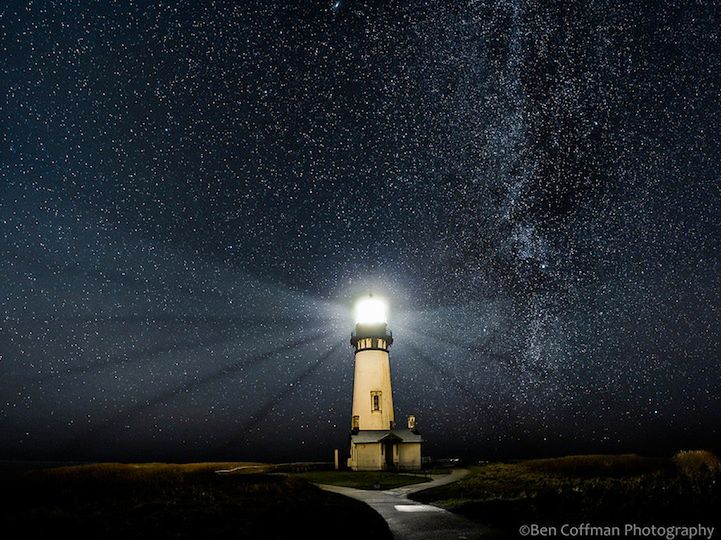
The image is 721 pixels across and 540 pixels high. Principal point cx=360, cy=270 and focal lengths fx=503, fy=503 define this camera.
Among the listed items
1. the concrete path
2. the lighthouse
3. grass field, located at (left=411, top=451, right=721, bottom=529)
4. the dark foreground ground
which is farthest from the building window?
the concrete path

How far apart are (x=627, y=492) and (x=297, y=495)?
9.23 metres

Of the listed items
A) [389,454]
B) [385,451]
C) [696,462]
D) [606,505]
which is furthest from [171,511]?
[389,454]

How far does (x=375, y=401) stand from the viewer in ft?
146

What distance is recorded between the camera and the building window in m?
44.4

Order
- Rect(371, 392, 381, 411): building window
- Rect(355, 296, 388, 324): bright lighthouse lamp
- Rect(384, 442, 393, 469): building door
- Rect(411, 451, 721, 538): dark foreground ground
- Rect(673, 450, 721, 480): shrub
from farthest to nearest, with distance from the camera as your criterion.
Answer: Rect(355, 296, 388, 324): bright lighthouse lamp < Rect(371, 392, 381, 411): building window < Rect(384, 442, 393, 469): building door < Rect(673, 450, 721, 480): shrub < Rect(411, 451, 721, 538): dark foreground ground

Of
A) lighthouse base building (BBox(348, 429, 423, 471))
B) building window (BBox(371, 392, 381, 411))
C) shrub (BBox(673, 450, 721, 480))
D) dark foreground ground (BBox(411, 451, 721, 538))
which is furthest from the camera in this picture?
building window (BBox(371, 392, 381, 411))

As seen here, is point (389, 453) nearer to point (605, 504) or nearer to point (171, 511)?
point (605, 504)

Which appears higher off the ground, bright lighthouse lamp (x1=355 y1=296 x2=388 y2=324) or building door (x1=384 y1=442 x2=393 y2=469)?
bright lighthouse lamp (x1=355 y1=296 x2=388 y2=324)

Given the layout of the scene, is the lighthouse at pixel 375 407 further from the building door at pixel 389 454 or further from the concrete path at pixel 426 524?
the concrete path at pixel 426 524

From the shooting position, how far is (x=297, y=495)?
15.2 meters

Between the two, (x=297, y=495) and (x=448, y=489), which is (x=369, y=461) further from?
(x=297, y=495)

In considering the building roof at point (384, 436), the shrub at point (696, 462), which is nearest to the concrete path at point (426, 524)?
the shrub at point (696, 462)

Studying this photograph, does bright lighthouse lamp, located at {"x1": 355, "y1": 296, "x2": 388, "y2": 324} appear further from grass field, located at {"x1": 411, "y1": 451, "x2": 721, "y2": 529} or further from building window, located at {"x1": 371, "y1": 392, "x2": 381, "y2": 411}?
grass field, located at {"x1": 411, "y1": 451, "x2": 721, "y2": 529}

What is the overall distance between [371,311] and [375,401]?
823 centimetres
